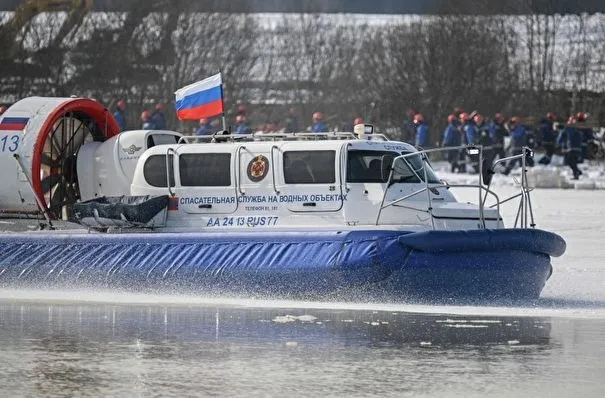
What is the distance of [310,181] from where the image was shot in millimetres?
13562

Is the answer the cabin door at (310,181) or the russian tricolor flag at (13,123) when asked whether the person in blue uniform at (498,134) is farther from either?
the cabin door at (310,181)

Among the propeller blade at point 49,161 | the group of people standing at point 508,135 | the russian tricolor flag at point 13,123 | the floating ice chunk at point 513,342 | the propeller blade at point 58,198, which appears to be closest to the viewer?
the floating ice chunk at point 513,342

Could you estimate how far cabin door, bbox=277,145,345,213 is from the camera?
13.5m

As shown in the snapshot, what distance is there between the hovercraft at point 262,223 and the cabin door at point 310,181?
13 millimetres

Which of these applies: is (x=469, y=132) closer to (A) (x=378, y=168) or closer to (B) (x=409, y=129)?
(B) (x=409, y=129)

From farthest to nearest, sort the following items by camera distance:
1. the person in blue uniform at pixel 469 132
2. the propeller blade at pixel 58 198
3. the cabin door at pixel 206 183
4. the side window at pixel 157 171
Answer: the person in blue uniform at pixel 469 132 < the propeller blade at pixel 58 198 < the side window at pixel 157 171 < the cabin door at pixel 206 183

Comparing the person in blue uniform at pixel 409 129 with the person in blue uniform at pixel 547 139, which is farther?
the person in blue uniform at pixel 409 129

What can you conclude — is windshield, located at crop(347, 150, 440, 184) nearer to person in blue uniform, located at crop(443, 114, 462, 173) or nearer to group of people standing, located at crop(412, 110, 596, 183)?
group of people standing, located at crop(412, 110, 596, 183)

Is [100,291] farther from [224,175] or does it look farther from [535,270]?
[535,270]

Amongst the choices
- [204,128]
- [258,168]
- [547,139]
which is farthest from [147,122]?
[258,168]

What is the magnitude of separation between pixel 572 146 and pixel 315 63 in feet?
49.9

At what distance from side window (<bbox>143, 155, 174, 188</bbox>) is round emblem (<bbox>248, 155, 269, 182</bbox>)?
82cm

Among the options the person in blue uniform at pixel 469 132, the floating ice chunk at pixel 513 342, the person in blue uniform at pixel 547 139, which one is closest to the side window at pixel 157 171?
the floating ice chunk at pixel 513 342

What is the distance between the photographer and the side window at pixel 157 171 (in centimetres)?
1411
